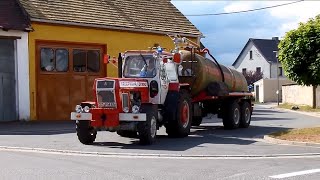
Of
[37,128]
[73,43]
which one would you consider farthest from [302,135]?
[73,43]

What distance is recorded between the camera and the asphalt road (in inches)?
427

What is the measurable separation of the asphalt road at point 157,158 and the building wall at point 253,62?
6566 cm

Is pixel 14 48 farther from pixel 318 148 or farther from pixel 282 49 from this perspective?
pixel 318 148

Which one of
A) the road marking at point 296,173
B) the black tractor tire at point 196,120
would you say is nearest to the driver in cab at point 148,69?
the black tractor tire at point 196,120

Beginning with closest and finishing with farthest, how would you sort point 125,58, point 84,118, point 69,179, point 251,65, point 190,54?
1. point 69,179
2. point 84,118
3. point 125,58
4. point 190,54
5. point 251,65

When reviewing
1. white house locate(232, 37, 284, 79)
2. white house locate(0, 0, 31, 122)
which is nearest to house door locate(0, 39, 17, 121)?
white house locate(0, 0, 31, 122)

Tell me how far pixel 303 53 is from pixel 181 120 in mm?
7793

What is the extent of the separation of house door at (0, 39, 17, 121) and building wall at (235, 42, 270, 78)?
6163 cm

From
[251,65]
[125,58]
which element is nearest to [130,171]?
[125,58]

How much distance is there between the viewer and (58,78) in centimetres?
2673

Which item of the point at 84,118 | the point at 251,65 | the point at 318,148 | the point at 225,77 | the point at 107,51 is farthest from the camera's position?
the point at 251,65

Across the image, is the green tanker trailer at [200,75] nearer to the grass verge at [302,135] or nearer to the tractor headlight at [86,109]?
the grass verge at [302,135]

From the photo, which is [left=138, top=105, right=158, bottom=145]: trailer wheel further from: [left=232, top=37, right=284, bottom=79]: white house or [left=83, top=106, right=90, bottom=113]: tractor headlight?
[left=232, top=37, right=284, bottom=79]: white house

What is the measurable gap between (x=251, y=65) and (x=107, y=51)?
61052mm
